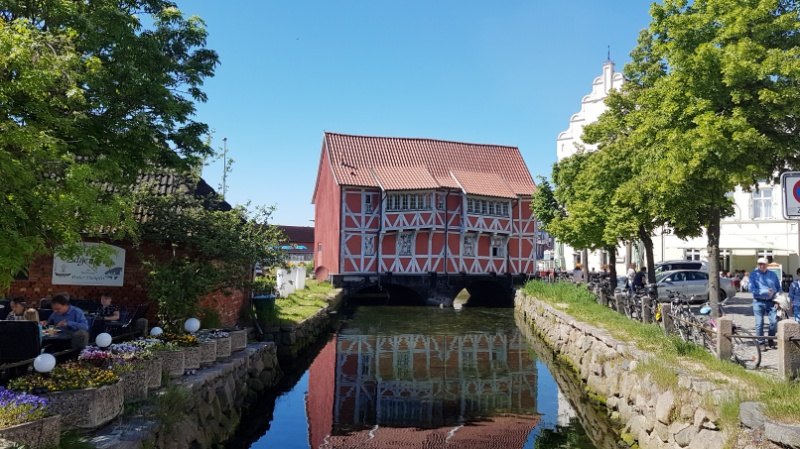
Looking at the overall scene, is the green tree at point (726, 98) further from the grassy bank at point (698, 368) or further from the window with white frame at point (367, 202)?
the window with white frame at point (367, 202)

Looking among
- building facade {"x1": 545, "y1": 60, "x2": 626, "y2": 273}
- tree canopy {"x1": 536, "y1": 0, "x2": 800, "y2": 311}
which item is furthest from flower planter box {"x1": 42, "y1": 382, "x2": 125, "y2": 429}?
building facade {"x1": 545, "y1": 60, "x2": 626, "y2": 273}

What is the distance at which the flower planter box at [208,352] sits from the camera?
31.1ft

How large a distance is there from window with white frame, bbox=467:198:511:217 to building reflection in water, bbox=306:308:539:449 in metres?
15.2

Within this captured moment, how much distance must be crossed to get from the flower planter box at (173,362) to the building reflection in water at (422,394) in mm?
2279

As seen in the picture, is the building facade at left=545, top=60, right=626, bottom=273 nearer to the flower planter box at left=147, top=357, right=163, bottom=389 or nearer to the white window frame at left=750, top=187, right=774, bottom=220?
the white window frame at left=750, top=187, right=774, bottom=220

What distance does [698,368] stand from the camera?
8086 mm

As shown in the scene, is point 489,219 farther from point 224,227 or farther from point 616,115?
point 224,227

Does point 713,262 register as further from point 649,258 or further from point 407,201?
point 407,201

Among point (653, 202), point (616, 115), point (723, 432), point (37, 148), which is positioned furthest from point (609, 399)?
point (616, 115)

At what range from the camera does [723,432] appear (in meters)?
6.21

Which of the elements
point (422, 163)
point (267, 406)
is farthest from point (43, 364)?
point (422, 163)

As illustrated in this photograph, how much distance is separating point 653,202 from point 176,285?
1129cm

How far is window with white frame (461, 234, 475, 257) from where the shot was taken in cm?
3372

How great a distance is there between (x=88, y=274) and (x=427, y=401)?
23.8ft
